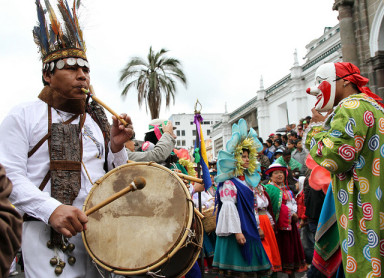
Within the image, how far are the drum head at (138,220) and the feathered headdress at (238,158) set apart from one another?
9.05 ft

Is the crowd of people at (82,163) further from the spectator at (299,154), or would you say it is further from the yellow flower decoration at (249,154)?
the spectator at (299,154)

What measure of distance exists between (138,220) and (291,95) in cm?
1751

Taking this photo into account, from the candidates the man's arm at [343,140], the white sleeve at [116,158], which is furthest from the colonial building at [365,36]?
the white sleeve at [116,158]

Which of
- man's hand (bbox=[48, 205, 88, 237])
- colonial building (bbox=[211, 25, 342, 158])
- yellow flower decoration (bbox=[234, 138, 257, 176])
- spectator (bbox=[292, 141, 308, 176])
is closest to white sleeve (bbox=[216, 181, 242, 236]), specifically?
yellow flower decoration (bbox=[234, 138, 257, 176])

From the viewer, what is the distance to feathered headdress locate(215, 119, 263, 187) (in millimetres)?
5242

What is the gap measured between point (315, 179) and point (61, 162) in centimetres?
280

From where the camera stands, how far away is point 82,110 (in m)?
2.57

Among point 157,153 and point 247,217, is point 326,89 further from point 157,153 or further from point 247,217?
point 247,217

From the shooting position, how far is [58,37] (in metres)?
2.54

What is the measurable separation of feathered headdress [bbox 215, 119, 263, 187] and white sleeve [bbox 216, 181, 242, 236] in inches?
7.1

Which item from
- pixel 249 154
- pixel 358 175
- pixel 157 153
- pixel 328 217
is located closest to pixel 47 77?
pixel 157 153

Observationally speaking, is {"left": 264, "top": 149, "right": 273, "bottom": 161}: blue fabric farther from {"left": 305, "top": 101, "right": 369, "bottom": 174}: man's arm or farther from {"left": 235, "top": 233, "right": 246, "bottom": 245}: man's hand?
{"left": 305, "top": 101, "right": 369, "bottom": 174}: man's arm

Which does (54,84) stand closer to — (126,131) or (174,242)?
(126,131)

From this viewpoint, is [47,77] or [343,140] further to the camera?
[343,140]
